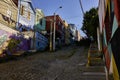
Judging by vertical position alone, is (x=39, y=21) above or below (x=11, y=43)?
above

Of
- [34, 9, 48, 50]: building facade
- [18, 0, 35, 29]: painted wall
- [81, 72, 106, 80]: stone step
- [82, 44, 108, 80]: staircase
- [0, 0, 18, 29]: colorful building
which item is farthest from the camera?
[34, 9, 48, 50]: building facade

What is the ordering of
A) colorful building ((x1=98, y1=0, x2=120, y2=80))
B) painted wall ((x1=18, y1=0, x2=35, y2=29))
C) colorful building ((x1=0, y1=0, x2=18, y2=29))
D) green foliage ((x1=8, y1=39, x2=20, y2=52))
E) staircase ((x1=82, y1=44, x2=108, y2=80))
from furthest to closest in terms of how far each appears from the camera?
painted wall ((x1=18, y1=0, x2=35, y2=29))
colorful building ((x1=0, y1=0, x2=18, y2=29))
green foliage ((x1=8, y1=39, x2=20, y2=52))
staircase ((x1=82, y1=44, x2=108, y2=80))
colorful building ((x1=98, y1=0, x2=120, y2=80))

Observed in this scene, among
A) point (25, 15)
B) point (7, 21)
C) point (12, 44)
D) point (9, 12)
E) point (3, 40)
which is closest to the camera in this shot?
point (3, 40)

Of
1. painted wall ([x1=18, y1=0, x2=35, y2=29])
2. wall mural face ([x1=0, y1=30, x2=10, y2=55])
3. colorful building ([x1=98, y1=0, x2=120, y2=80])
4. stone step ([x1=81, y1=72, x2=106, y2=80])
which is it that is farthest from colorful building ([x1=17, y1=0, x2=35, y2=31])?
colorful building ([x1=98, y1=0, x2=120, y2=80])

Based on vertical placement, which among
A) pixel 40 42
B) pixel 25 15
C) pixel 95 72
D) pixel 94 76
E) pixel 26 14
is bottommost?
pixel 94 76

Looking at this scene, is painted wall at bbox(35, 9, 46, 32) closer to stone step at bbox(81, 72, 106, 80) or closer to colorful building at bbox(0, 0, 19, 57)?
colorful building at bbox(0, 0, 19, 57)

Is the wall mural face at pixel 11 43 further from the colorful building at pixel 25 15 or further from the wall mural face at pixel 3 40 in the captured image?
the colorful building at pixel 25 15

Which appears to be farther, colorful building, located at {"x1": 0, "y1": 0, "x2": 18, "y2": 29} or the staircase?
colorful building, located at {"x1": 0, "y1": 0, "x2": 18, "y2": 29}

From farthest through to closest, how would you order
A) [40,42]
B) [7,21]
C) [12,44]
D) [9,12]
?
[40,42], [9,12], [7,21], [12,44]

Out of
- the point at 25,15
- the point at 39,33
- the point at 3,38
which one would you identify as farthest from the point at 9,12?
the point at 39,33

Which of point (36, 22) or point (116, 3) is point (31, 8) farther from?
point (116, 3)

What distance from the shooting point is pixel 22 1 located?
1160 inches

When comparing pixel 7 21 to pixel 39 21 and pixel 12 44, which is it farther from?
pixel 39 21

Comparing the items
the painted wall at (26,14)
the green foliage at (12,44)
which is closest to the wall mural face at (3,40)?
the green foliage at (12,44)
